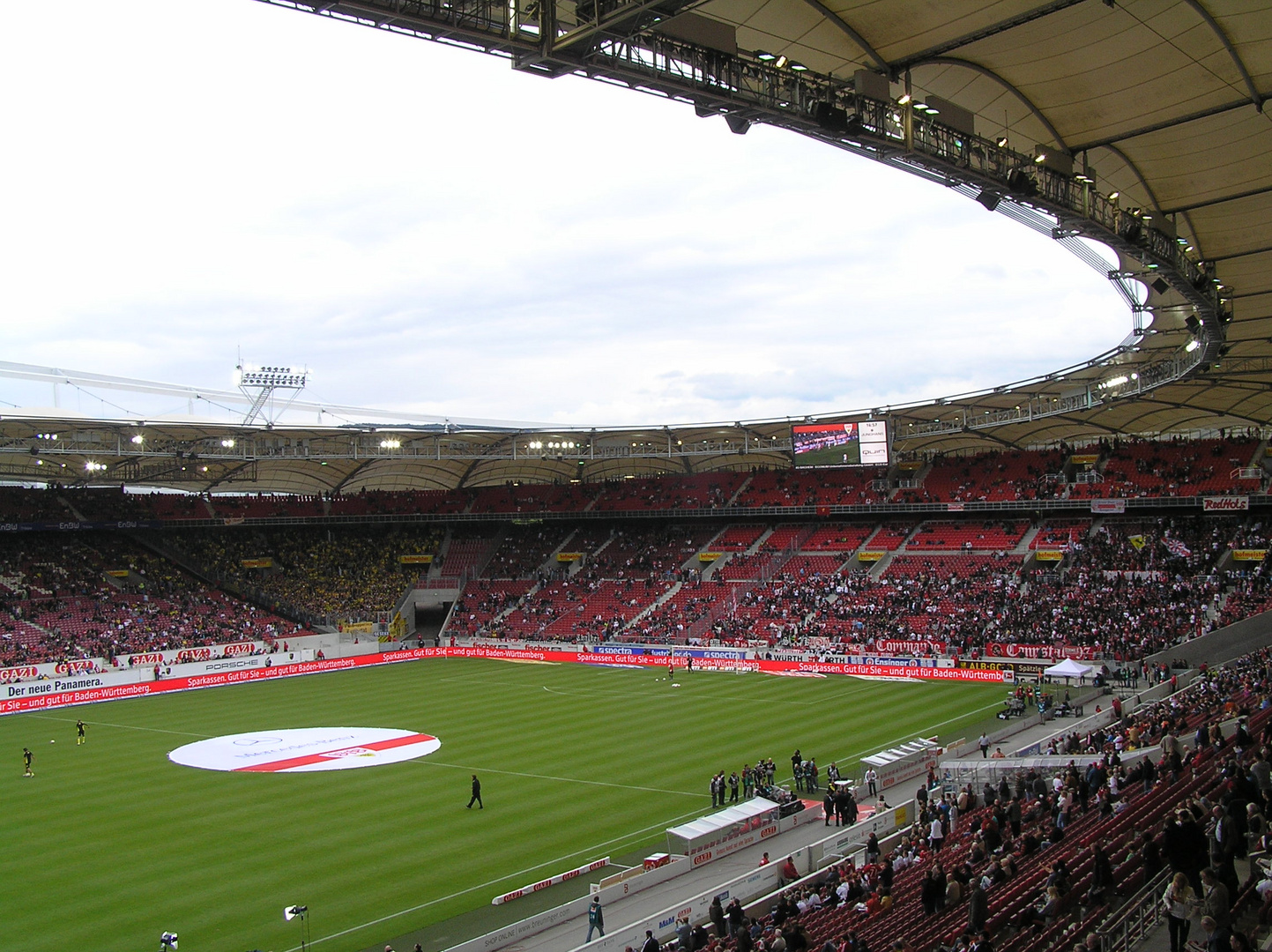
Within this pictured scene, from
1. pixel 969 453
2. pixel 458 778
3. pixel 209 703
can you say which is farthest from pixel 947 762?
pixel 969 453

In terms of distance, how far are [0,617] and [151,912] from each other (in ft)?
130

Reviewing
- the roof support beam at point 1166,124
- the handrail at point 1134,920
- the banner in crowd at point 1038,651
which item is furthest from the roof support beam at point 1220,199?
the banner in crowd at point 1038,651

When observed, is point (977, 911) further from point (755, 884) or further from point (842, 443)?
point (842, 443)

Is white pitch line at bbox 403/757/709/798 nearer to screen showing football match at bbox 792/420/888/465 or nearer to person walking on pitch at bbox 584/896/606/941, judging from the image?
person walking on pitch at bbox 584/896/606/941

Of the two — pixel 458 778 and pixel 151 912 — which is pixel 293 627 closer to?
pixel 458 778

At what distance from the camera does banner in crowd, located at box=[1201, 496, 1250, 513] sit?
49.9 meters

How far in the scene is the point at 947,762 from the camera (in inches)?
1032

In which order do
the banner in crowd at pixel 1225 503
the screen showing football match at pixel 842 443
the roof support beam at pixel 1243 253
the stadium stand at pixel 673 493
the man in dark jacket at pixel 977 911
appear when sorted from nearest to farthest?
the man in dark jacket at pixel 977 911
the roof support beam at pixel 1243 253
the banner in crowd at pixel 1225 503
the screen showing football match at pixel 842 443
the stadium stand at pixel 673 493

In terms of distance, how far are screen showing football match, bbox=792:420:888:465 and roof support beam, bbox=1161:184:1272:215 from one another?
3268 cm

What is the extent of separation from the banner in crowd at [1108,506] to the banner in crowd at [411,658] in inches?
615

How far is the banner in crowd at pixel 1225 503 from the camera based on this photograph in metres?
49.9

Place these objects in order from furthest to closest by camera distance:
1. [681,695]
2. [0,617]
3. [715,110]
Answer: [0,617]
[681,695]
[715,110]

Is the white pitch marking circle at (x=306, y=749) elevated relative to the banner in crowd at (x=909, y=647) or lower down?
lower down

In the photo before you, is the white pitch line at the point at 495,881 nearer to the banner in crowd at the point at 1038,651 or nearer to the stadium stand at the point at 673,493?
the banner in crowd at the point at 1038,651
